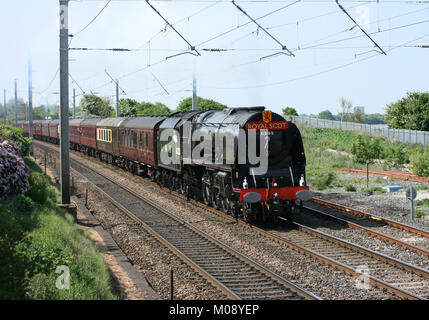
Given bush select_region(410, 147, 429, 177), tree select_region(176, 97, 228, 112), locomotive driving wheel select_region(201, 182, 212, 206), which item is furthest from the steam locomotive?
tree select_region(176, 97, 228, 112)

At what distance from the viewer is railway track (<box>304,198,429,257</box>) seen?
41.4 feet

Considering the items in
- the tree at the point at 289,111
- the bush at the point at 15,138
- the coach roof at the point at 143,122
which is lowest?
the bush at the point at 15,138

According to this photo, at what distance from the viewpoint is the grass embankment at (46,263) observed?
6531 mm

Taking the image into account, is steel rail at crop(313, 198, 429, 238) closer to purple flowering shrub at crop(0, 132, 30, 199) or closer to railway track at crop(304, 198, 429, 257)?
railway track at crop(304, 198, 429, 257)

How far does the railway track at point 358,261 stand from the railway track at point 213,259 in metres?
1.60

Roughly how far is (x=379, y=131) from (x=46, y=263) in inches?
1911

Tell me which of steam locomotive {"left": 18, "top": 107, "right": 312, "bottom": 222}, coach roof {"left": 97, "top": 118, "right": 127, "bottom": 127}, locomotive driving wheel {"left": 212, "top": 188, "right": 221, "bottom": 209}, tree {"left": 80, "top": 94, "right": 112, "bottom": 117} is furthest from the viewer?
tree {"left": 80, "top": 94, "right": 112, "bottom": 117}

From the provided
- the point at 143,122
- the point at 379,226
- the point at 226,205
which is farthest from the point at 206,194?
the point at 143,122

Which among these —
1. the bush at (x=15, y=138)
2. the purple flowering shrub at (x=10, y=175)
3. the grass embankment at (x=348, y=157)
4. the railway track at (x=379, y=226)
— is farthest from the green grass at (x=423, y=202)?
the bush at (x=15, y=138)

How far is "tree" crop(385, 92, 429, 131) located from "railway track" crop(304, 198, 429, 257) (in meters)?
39.0

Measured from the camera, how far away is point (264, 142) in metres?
15.2

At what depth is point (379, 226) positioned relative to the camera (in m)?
14.6

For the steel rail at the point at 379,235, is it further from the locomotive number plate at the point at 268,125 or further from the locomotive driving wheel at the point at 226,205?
the locomotive number plate at the point at 268,125

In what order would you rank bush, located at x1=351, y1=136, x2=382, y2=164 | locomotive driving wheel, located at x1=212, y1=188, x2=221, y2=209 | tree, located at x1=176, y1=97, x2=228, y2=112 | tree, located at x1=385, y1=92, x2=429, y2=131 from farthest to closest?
1. tree, located at x1=176, y1=97, x2=228, y2=112
2. tree, located at x1=385, y1=92, x2=429, y2=131
3. bush, located at x1=351, y1=136, x2=382, y2=164
4. locomotive driving wheel, located at x1=212, y1=188, x2=221, y2=209
